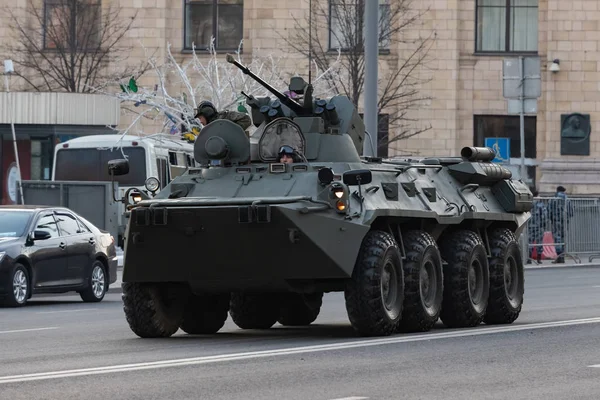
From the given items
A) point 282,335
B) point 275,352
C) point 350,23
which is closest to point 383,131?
point 350,23

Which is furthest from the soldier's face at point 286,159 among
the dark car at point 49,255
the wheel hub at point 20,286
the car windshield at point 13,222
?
the car windshield at point 13,222

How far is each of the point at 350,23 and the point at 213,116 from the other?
2688cm

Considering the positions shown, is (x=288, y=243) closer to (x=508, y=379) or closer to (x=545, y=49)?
(x=508, y=379)

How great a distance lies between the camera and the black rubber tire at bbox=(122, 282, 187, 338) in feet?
51.5

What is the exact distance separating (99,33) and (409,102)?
8.53 m

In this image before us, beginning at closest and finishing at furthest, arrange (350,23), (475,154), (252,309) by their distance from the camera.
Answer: (252,309) < (475,154) < (350,23)

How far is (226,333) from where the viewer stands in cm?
1697

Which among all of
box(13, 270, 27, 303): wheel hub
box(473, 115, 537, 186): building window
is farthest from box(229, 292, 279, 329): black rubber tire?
box(473, 115, 537, 186): building window

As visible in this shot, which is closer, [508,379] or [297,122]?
[508,379]

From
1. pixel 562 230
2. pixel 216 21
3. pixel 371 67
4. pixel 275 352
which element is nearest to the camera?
pixel 275 352

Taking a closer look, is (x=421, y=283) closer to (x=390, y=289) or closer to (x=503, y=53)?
(x=390, y=289)

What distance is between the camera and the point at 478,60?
47.1 m

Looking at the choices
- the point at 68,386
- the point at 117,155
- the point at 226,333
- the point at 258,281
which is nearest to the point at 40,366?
the point at 68,386

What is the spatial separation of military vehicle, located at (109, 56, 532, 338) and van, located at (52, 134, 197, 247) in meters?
19.9
